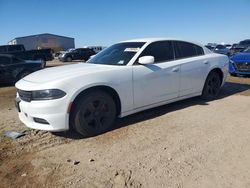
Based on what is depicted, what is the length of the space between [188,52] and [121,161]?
→ 337 centimetres

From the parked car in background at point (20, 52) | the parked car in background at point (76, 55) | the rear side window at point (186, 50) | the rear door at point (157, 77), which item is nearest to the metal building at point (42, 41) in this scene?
the parked car in background at point (76, 55)

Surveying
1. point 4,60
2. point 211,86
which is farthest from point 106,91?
point 4,60

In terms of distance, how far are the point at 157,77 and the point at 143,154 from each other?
72.0 inches

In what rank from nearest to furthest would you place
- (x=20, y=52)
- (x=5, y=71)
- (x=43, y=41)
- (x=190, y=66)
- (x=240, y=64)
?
1. (x=190, y=66)
2. (x=240, y=64)
3. (x=5, y=71)
4. (x=20, y=52)
5. (x=43, y=41)

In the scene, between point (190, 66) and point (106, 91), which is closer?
point (106, 91)

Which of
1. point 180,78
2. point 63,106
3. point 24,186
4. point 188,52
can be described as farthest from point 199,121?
point 24,186

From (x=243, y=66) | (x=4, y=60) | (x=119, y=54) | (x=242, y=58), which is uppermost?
(x=119, y=54)

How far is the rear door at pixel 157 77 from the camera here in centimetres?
463

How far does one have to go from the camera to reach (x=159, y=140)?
393 cm

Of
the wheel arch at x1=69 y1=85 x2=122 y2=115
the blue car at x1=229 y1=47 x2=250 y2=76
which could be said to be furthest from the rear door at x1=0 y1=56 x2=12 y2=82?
the blue car at x1=229 y1=47 x2=250 y2=76

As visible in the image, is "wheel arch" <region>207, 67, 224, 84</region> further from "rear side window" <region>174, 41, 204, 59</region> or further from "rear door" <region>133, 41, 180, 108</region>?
"rear door" <region>133, 41, 180, 108</region>

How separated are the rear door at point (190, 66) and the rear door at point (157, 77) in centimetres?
18

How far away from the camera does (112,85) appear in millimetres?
4266

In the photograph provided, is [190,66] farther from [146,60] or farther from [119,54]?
[119,54]
